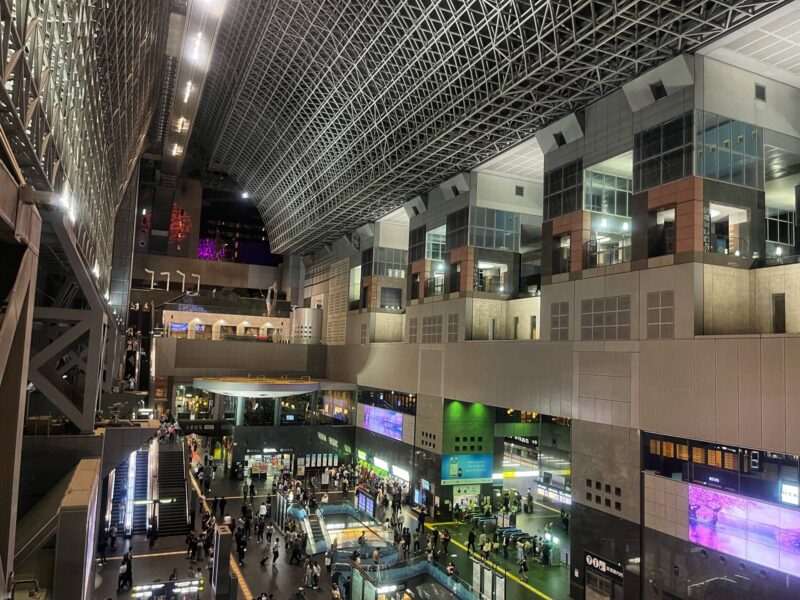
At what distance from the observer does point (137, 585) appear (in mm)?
21031

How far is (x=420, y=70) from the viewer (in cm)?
2847

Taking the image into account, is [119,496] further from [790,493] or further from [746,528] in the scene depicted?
[790,493]

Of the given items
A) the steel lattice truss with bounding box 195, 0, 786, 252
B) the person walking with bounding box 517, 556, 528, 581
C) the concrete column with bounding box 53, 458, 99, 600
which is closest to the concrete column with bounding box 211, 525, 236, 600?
the concrete column with bounding box 53, 458, 99, 600

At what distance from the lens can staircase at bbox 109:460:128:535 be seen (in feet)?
89.9

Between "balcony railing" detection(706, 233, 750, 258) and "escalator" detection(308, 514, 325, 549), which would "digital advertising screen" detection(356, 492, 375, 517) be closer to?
"escalator" detection(308, 514, 325, 549)

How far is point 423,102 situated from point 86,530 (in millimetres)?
24591

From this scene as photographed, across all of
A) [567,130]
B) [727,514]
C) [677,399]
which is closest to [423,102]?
[567,130]

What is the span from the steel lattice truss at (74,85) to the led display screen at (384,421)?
79.0 ft

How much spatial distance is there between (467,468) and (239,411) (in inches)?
808

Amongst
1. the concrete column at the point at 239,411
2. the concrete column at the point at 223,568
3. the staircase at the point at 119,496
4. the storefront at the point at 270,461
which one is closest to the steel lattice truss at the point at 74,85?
the concrete column at the point at 223,568

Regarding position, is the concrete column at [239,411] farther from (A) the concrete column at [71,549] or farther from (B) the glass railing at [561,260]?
(A) the concrete column at [71,549]

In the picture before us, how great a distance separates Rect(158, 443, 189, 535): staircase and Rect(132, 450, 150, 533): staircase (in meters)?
0.72

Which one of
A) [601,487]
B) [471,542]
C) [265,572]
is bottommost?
[265,572]

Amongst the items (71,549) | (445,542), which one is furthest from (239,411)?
(71,549)
